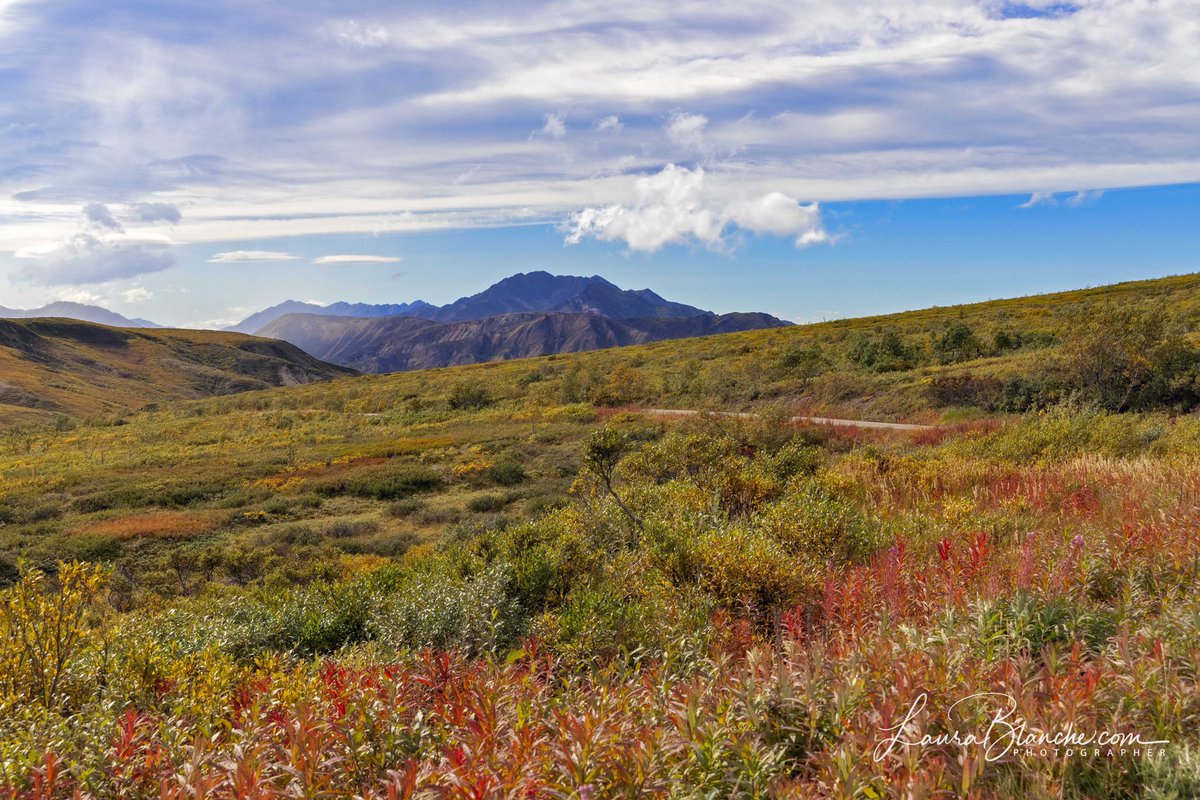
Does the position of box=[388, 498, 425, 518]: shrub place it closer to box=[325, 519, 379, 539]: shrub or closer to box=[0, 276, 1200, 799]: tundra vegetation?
box=[325, 519, 379, 539]: shrub

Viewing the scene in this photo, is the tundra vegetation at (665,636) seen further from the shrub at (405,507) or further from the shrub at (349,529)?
the shrub at (405,507)

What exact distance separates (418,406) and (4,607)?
46343 mm

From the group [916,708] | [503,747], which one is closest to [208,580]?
[503,747]

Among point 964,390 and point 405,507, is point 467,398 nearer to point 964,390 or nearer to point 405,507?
point 405,507

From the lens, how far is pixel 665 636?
4.41 metres

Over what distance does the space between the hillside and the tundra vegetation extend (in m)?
73.6

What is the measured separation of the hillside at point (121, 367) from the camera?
265 ft

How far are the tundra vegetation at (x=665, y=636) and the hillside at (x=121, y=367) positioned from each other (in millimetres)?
73592

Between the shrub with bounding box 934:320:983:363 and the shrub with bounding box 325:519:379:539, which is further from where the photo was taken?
the shrub with bounding box 934:320:983:363

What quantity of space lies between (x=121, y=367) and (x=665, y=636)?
5675 inches

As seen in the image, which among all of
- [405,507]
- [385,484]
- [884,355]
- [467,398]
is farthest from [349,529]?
[467,398]

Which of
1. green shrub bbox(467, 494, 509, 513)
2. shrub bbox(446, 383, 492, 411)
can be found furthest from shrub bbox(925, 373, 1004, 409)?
shrub bbox(446, 383, 492, 411)

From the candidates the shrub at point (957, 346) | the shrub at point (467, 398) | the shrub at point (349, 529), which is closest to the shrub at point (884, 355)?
the shrub at point (957, 346)

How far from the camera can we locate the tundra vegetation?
2.28 m
